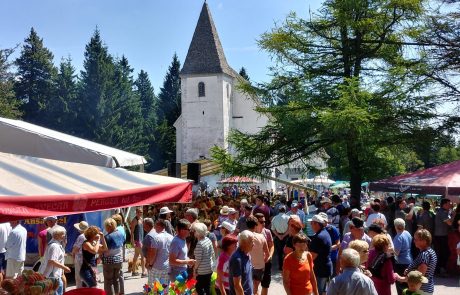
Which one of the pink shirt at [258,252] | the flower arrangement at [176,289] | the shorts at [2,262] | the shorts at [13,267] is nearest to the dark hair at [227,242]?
the flower arrangement at [176,289]

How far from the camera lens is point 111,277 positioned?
8688mm

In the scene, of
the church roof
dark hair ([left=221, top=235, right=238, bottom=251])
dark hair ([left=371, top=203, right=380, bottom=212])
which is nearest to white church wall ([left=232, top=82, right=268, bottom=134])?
the church roof

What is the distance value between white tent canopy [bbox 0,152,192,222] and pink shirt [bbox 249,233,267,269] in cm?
255

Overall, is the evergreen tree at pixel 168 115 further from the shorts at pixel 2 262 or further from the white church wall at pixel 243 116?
the shorts at pixel 2 262

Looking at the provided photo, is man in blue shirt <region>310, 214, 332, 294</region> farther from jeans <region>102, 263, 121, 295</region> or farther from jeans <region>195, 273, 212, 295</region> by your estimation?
jeans <region>102, 263, 121, 295</region>

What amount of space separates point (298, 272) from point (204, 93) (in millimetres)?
44661

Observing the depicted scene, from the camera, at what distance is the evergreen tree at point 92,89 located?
50938 mm

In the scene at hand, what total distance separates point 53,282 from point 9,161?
4.69 feet

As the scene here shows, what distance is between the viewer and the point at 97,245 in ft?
26.3

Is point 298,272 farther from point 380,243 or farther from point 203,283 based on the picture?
point 203,283

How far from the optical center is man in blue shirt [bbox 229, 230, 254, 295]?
254 inches

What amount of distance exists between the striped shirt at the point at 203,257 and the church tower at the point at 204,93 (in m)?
41.7

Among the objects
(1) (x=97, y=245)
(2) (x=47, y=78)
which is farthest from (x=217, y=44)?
(1) (x=97, y=245)

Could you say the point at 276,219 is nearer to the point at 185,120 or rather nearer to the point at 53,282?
the point at 53,282
